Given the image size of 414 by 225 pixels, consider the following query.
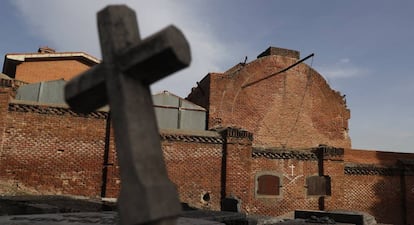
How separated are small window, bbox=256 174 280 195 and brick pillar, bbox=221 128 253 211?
2.97 ft

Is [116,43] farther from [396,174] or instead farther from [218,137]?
[396,174]

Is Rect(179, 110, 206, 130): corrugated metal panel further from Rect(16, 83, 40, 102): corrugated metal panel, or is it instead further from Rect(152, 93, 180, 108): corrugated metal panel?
Rect(16, 83, 40, 102): corrugated metal panel

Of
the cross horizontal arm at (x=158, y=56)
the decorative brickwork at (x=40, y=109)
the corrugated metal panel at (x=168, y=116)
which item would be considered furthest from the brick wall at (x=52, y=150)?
the cross horizontal arm at (x=158, y=56)

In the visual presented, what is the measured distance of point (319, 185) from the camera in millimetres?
16578

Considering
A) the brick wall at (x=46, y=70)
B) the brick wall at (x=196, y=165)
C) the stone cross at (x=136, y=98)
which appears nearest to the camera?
the stone cross at (x=136, y=98)

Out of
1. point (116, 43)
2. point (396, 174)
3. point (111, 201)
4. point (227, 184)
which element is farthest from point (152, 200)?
point (396, 174)

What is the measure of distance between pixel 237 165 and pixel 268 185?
2.04 metres

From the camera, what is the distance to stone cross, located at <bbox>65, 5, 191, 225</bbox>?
1.92 m

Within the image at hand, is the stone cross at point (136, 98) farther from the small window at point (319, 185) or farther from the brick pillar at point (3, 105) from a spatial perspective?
the small window at point (319, 185)

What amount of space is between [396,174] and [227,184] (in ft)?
30.4

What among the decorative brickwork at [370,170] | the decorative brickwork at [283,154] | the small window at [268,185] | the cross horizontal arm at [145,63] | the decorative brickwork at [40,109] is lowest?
the small window at [268,185]

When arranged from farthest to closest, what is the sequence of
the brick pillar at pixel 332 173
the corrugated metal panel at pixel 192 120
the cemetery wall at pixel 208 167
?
the corrugated metal panel at pixel 192 120 → the brick pillar at pixel 332 173 → the cemetery wall at pixel 208 167

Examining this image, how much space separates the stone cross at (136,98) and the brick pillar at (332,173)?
51.4ft

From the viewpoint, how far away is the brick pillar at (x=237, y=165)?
14500 millimetres
